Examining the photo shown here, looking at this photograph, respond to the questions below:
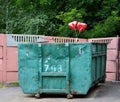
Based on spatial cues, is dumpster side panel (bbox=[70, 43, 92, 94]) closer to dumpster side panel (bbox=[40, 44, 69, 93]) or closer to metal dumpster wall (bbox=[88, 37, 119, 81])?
dumpster side panel (bbox=[40, 44, 69, 93])

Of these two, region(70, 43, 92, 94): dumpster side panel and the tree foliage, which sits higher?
the tree foliage

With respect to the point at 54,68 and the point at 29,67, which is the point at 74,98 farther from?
the point at 29,67

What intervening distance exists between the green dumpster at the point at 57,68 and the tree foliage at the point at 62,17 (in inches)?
359

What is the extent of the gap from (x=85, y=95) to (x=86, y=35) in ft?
31.0

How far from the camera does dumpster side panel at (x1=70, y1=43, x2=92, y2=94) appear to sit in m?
10.5

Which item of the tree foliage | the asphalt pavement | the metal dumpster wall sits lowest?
the asphalt pavement

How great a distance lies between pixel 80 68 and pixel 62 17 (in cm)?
1015

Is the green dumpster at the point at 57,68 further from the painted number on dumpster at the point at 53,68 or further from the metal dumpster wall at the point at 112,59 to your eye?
the metal dumpster wall at the point at 112,59

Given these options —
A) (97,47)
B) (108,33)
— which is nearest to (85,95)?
(97,47)

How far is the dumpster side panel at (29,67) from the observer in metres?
10.8

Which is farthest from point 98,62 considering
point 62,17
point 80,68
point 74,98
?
point 62,17

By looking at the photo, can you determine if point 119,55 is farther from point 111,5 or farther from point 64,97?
point 111,5

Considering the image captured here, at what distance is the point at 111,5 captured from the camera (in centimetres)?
2091

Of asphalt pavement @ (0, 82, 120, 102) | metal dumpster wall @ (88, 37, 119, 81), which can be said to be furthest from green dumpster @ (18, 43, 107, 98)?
metal dumpster wall @ (88, 37, 119, 81)
